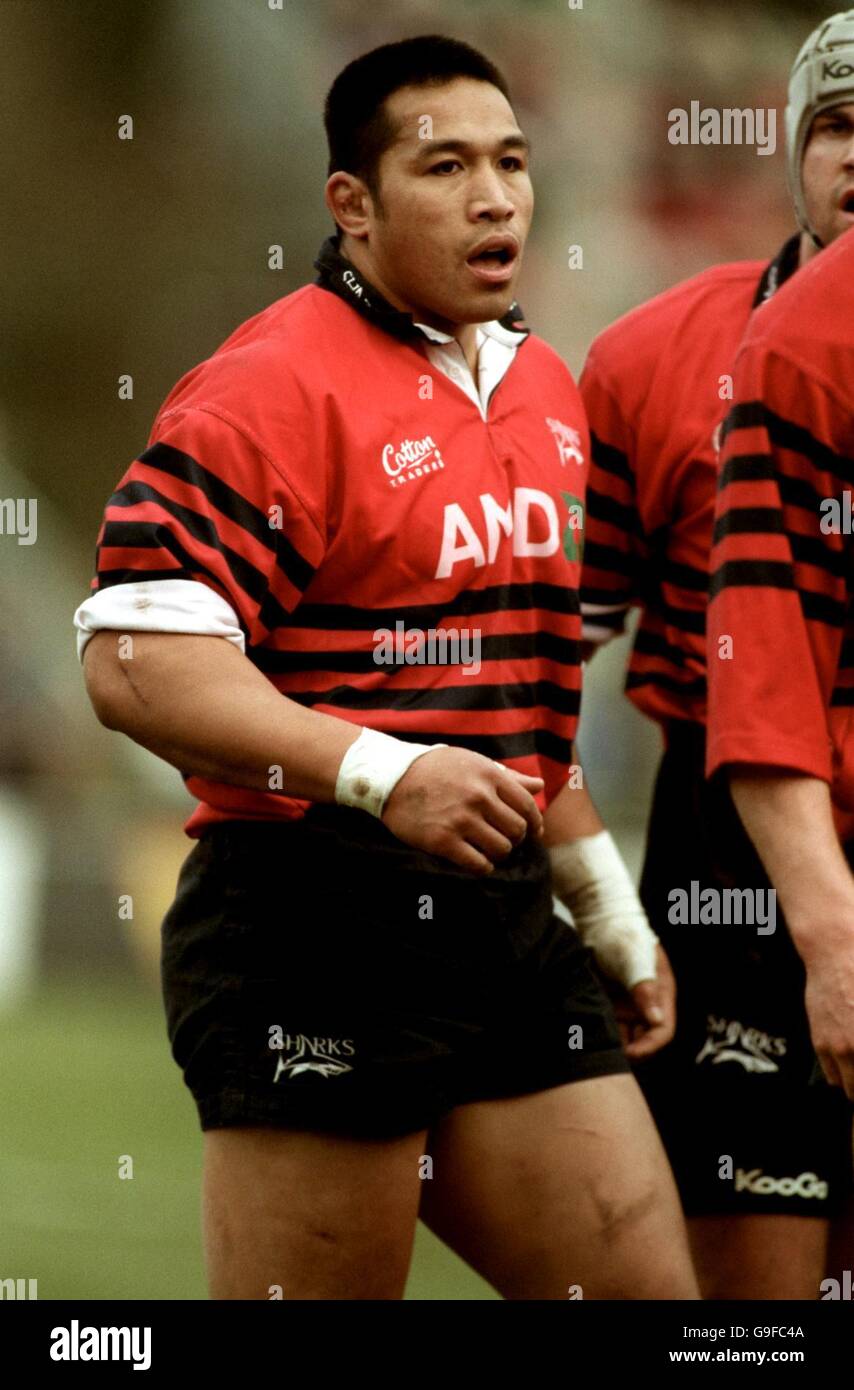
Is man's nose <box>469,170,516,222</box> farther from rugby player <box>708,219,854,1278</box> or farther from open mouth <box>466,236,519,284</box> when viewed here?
rugby player <box>708,219,854,1278</box>

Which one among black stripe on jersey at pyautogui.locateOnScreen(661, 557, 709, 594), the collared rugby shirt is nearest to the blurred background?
black stripe on jersey at pyautogui.locateOnScreen(661, 557, 709, 594)

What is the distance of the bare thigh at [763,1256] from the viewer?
346cm

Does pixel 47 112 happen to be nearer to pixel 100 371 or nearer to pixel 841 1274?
pixel 100 371

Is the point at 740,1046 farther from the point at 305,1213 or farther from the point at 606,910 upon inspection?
the point at 305,1213

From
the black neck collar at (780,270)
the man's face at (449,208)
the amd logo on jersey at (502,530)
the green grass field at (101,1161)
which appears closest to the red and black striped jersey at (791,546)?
the amd logo on jersey at (502,530)

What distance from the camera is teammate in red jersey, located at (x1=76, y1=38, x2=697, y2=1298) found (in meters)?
2.74

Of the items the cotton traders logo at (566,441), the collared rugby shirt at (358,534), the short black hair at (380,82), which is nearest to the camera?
the collared rugby shirt at (358,534)

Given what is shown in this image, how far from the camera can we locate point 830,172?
3.51 m

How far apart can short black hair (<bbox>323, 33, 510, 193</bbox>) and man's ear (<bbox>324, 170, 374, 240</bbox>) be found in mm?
17

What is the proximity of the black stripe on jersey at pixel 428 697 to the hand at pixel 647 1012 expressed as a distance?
622mm

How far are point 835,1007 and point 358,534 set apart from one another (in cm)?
89

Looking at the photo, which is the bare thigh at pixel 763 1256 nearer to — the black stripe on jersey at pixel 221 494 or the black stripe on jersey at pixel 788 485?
the black stripe on jersey at pixel 788 485

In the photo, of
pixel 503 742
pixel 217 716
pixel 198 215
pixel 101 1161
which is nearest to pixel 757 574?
pixel 503 742

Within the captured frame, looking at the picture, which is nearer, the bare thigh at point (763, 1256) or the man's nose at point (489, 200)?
the man's nose at point (489, 200)
